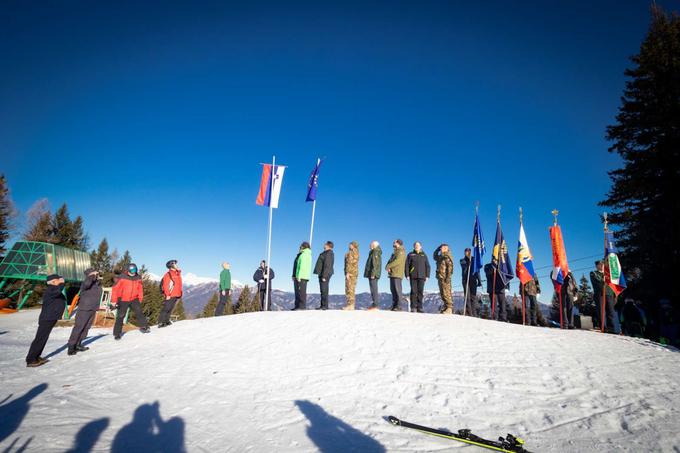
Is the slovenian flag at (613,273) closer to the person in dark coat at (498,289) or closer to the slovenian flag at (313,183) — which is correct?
the person in dark coat at (498,289)

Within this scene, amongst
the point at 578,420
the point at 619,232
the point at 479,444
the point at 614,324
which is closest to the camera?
the point at 479,444

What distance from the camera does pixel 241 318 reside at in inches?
451

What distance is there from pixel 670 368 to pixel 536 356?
247cm

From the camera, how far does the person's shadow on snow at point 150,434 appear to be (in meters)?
3.64

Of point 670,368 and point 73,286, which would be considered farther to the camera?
point 73,286

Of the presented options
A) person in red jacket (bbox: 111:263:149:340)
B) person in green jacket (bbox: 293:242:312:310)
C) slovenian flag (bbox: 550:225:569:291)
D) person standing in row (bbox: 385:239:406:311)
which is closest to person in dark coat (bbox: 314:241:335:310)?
person in green jacket (bbox: 293:242:312:310)

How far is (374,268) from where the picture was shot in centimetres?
1300

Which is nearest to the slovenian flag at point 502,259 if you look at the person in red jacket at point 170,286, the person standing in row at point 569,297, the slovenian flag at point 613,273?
the person standing in row at point 569,297

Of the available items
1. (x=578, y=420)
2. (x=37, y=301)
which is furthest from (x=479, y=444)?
(x=37, y=301)

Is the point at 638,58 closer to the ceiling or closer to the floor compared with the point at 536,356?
closer to the ceiling

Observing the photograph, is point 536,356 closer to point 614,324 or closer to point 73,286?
point 614,324

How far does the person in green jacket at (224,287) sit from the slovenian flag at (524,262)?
1309 cm

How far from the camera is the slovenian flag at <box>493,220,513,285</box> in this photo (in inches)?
539

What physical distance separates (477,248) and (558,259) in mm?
3270
